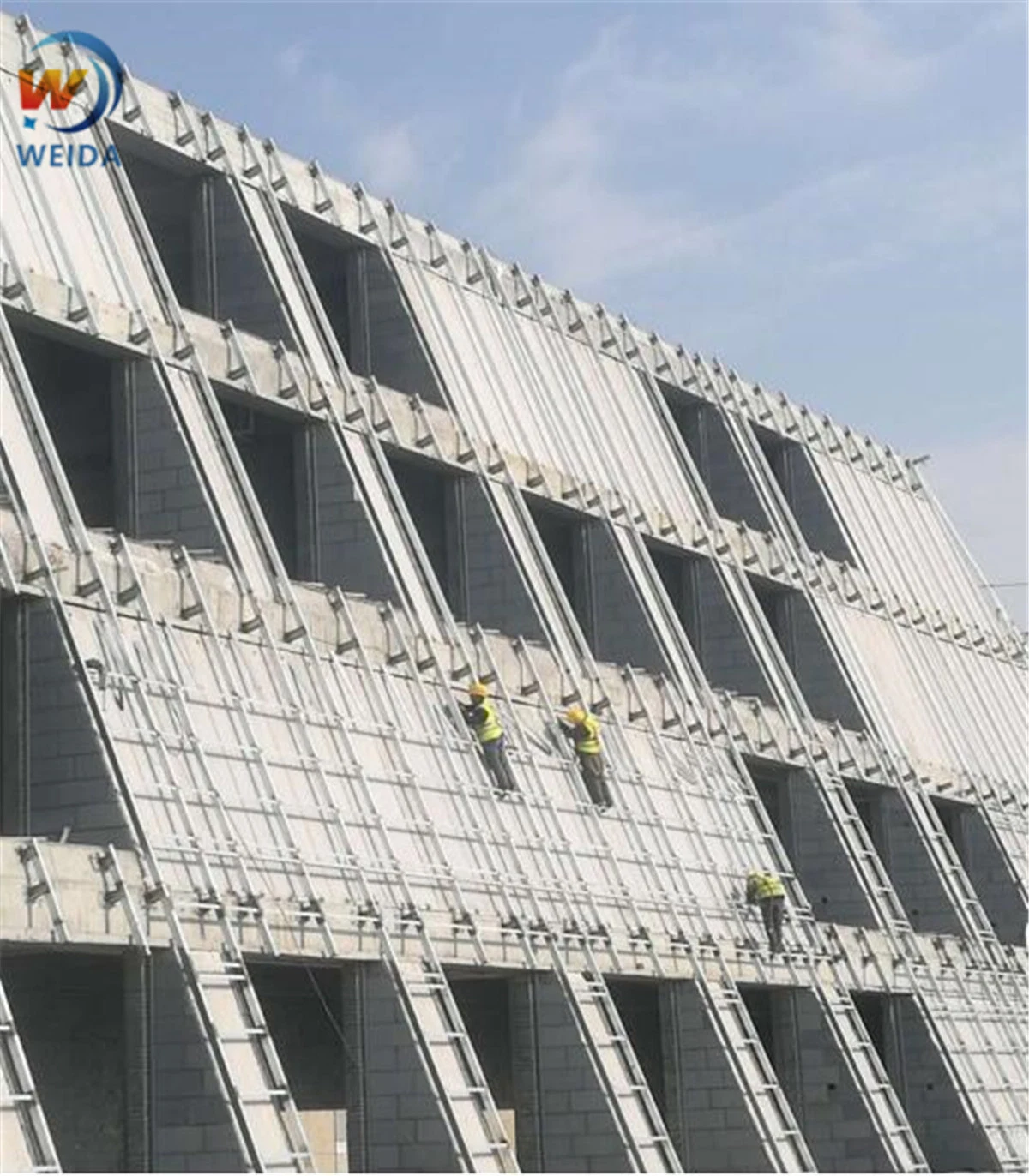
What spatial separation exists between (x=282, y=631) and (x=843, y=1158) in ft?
55.8

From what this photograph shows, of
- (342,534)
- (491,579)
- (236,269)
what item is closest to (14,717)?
(342,534)

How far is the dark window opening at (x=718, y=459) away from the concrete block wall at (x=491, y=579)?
45.0 feet

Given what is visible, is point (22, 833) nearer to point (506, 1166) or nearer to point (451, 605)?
point (506, 1166)

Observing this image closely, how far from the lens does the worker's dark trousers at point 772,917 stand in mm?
51312

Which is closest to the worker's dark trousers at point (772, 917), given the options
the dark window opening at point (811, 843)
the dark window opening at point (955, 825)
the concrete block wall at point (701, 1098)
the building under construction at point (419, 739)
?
the building under construction at point (419, 739)

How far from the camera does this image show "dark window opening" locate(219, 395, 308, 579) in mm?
49312

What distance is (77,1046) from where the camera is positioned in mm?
37250

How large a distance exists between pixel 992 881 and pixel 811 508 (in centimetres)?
1122

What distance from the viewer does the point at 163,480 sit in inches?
1743

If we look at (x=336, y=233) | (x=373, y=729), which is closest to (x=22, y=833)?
(x=373, y=729)

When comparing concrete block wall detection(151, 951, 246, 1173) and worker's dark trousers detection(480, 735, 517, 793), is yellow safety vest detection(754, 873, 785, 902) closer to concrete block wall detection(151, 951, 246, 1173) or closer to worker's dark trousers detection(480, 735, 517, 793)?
worker's dark trousers detection(480, 735, 517, 793)

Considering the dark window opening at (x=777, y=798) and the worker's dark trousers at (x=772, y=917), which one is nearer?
the worker's dark trousers at (x=772, y=917)

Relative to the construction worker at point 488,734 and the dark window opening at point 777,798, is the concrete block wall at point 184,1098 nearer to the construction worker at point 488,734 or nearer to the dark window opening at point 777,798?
the construction worker at point 488,734

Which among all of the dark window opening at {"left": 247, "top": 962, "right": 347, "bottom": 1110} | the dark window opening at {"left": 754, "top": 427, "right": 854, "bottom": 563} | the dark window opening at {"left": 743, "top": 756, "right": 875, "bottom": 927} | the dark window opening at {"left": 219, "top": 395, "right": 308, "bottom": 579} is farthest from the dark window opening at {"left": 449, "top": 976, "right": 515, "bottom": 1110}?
the dark window opening at {"left": 754, "top": 427, "right": 854, "bottom": 563}
